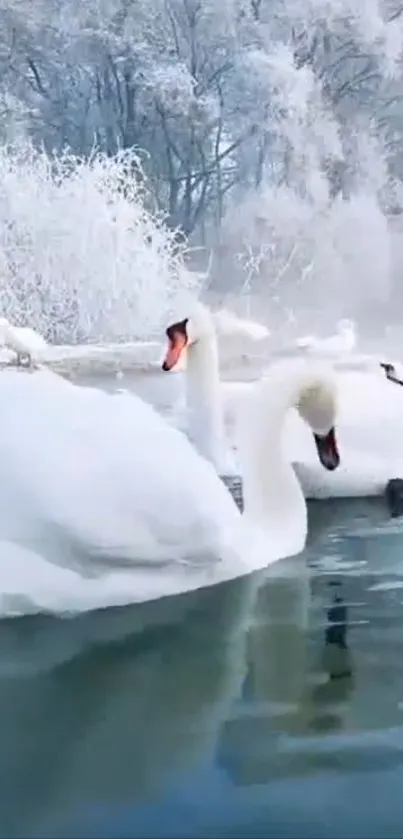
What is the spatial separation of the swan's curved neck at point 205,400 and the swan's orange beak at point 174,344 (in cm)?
7

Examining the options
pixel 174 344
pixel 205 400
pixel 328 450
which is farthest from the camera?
pixel 205 400

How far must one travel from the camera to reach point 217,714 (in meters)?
1.70

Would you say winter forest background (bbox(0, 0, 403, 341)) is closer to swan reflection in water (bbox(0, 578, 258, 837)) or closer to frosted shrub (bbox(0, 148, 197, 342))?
frosted shrub (bbox(0, 148, 197, 342))

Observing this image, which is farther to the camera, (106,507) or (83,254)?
(83,254)

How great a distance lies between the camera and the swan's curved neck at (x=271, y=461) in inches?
97.2

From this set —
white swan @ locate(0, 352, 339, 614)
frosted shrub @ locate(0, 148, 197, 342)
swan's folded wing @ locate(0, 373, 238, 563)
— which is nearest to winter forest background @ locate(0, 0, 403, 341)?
frosted shrub @ locate(0, 148, 197, 342)

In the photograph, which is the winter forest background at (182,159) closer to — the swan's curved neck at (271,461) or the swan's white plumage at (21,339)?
the swan's white plumage at (21,339)

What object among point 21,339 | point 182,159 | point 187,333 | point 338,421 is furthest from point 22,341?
point 338,421

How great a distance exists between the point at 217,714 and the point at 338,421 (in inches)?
46.8

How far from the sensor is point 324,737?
162cm

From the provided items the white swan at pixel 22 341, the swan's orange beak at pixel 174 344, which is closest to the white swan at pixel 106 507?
the swan's orange beak at pixel 174 344

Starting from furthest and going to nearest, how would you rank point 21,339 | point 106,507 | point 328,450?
point 21,339, point 328,450, point 106,507

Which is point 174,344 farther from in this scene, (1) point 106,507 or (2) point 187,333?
(1) point 106,507

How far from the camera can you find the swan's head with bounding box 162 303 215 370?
2.50 m
